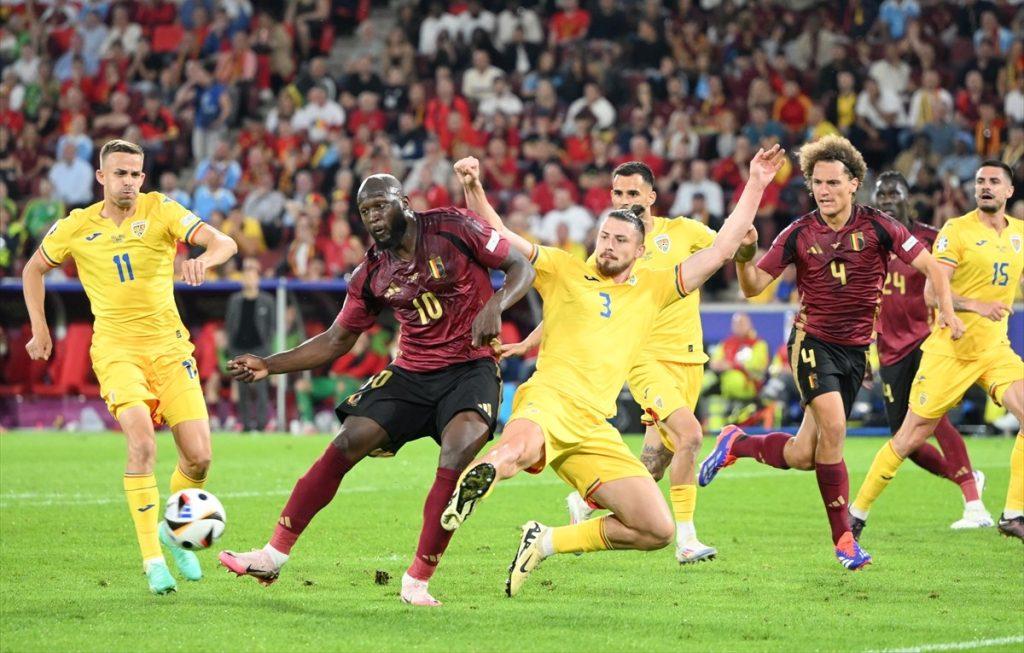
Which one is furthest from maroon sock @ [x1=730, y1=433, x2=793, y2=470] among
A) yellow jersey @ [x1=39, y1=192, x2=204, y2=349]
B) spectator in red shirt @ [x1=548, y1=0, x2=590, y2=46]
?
spectator in red shirt @ [x1=548, y1=0, x2=590, y2=46]

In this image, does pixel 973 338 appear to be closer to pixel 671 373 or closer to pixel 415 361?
pixel 671 373

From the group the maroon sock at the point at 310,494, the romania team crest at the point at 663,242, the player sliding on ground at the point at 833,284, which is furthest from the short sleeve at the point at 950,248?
the maroon sock at the point at 310,494

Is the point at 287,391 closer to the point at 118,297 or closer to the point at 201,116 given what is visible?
the point at 201,116

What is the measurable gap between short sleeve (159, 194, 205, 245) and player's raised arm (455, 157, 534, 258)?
5.53ft

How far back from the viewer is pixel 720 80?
941 inches

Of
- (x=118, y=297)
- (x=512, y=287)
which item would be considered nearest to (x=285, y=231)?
(x=118, y=297)

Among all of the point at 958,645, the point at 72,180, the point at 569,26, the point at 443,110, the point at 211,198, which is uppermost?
the point at 569,26

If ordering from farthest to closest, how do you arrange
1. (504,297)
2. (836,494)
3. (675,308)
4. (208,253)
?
(675,308)
(836,494)
(208,253)
(504,297)

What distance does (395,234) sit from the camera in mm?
8094

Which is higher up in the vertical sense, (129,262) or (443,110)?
(443,110)

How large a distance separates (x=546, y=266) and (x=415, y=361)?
34.9 inches

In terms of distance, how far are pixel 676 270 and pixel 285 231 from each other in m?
16.5

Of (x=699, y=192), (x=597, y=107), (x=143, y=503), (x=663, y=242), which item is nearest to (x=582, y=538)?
(x=143, y=503)

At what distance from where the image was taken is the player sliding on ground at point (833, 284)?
9.77 metres
